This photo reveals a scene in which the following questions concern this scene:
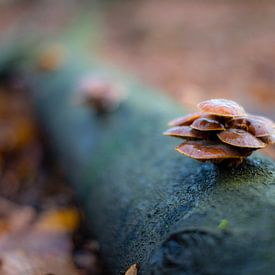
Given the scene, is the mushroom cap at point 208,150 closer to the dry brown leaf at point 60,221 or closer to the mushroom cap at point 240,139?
the mushroom cap at point 240,139

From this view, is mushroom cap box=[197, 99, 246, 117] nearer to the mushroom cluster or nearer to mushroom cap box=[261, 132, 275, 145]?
the mushroom cluster

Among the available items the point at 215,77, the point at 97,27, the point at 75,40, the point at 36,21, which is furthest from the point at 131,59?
the point at 36,21

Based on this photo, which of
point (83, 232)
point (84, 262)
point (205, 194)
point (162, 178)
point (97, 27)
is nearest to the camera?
point (205, 194)

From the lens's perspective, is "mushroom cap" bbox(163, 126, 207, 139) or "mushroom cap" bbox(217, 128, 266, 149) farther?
"mushroom cap" bbox(163, 126, 207, 139)

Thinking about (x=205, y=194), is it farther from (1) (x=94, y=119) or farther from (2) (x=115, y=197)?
(1) (x=94, y=119)

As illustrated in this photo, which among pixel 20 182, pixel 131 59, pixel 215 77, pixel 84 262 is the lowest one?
pixel 84 262

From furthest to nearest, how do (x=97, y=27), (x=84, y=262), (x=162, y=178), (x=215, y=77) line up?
(x=97, y=27) → (x=215, y=77) → (x=84, y=262) → (x=162, y=178)

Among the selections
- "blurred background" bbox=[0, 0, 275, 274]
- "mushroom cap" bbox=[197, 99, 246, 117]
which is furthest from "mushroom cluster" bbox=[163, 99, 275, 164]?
"blurred background" bbox=[0, 0, 275, 274]
